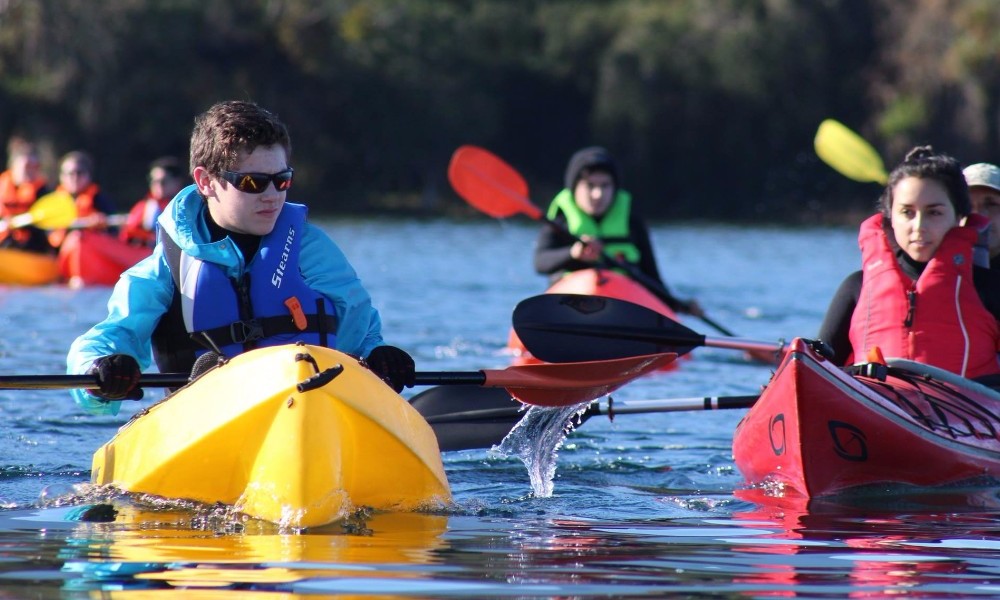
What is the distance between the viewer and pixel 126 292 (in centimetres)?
457

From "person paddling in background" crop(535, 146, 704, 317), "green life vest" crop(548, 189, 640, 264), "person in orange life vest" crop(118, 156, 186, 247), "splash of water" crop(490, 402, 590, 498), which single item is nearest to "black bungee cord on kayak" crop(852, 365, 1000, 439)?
"splash of water" crop(490, 402, 590, 498)

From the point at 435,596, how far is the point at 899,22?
1206 inches

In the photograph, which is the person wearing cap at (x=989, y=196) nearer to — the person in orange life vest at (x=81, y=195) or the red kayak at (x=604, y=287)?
the red kayak at (x=604, y=287)

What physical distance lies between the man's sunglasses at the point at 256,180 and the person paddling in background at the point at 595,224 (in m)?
4.98

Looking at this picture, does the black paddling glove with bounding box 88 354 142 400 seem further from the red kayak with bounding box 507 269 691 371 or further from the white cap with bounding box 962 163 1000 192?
the red kayak with bounding box 507 269 691 371

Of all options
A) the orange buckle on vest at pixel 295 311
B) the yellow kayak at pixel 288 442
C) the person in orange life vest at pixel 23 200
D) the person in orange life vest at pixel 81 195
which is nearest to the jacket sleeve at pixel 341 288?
the orange buckle on vest at pixel 295 311

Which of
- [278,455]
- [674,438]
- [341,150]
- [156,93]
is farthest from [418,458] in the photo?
[341,150]

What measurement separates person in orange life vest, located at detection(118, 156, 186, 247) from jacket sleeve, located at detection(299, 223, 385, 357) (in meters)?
7.88

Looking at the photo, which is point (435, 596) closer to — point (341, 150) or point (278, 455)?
point (278, 455)

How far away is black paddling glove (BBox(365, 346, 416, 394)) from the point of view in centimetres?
459

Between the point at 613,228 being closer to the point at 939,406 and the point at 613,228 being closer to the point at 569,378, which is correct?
the point at 569,378

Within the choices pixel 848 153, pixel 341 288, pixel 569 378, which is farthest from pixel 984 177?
pixel 341 288

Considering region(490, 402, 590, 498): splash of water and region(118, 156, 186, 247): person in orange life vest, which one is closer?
region(490, 402, 590, 498): splash of water

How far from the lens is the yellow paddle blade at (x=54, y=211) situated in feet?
44.4
